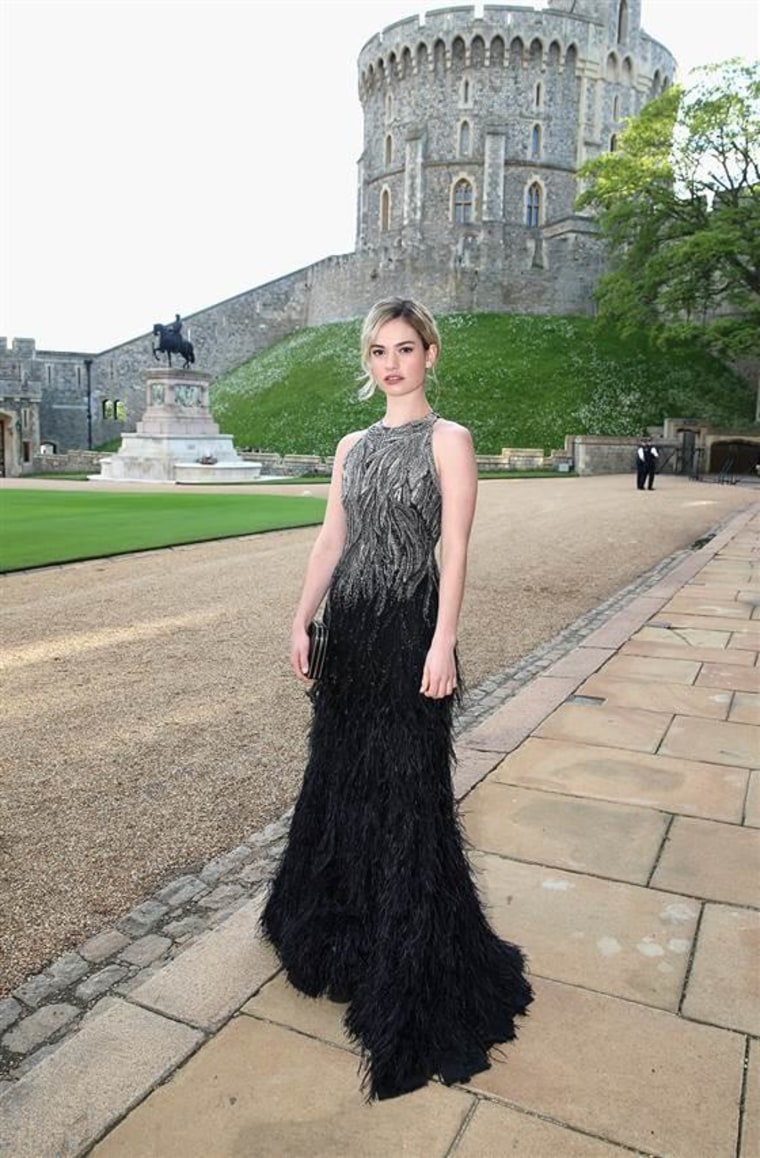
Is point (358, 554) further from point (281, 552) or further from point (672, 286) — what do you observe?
point (672, 286)

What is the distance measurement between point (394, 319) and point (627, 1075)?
2055mm

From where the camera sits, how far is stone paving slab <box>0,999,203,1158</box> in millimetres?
1946

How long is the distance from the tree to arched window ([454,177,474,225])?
18469 mm

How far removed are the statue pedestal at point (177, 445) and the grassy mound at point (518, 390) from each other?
17.4ft

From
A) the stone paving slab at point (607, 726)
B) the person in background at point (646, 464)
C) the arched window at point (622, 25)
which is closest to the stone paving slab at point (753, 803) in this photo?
the stone paving slab at point (607, 726)

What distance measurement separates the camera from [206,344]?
179 ft

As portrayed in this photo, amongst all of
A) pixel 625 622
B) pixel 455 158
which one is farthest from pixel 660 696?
pixel 455 158

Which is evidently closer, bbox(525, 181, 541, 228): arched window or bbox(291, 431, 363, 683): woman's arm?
bbox(291, 431, 363, 683): woman's arm

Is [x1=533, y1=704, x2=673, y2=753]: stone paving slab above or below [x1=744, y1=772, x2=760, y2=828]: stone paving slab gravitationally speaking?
above

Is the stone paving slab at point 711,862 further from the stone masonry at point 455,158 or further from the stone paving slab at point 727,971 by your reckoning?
the stone masonry at point 455,158

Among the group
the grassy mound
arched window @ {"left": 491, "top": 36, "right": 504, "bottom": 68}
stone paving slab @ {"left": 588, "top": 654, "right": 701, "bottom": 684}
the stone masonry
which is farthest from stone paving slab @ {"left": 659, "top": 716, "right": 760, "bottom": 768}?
arched window @ {"left": 491, "top": 36, "right": 504, "bottom": 68}

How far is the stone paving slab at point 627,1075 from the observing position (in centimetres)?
197

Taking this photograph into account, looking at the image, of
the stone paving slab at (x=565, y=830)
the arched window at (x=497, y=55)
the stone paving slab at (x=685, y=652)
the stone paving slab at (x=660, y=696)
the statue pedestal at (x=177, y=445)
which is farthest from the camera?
the arched window at (x=497, y=55)

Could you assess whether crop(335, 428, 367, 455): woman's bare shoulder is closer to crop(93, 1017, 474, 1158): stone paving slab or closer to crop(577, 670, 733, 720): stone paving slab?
crop(93, 1017, 474, 1158): stone paving slab
